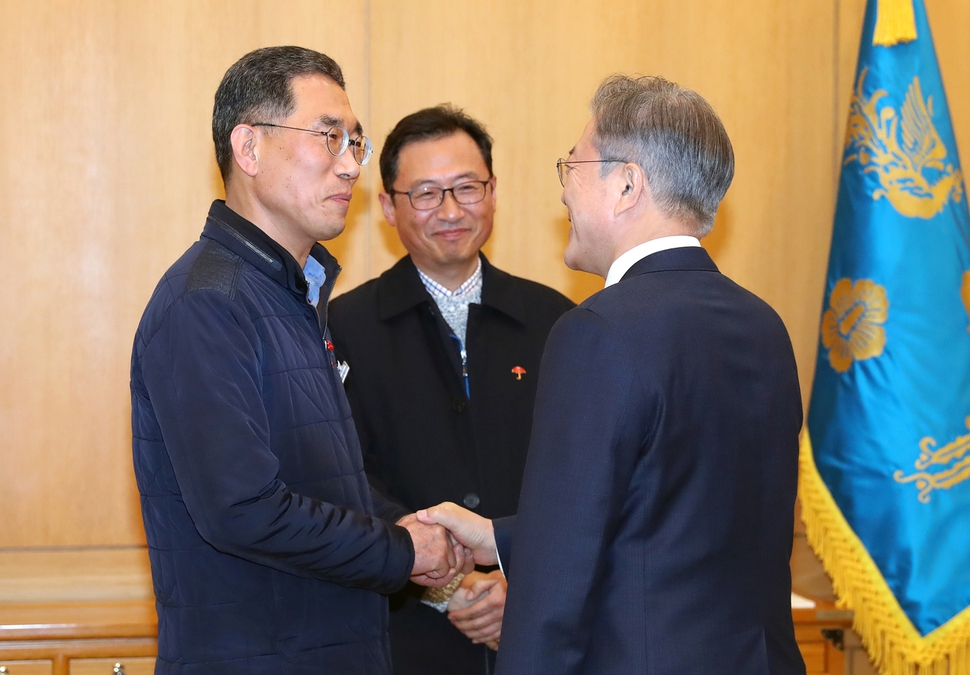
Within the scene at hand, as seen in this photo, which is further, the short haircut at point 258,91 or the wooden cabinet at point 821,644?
the wooden cabinet at point 821,644

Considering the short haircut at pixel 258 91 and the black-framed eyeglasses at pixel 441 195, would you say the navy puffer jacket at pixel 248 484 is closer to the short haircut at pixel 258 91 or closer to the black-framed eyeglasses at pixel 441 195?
the short haircut at pixel 258 91

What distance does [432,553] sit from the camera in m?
2.06

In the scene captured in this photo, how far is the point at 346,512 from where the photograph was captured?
176 cm

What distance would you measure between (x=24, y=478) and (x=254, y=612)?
1.90m

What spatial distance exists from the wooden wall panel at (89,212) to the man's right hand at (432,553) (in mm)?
1581

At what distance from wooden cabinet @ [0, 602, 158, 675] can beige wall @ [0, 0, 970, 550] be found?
42 centimetres

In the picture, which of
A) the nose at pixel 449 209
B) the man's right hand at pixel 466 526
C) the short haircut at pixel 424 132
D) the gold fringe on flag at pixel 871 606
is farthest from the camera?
the gold fringe on flag at pixel 871 606

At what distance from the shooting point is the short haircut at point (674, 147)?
1.59 metres

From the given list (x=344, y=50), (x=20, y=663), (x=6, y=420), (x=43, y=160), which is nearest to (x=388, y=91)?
(x=344, y=50)

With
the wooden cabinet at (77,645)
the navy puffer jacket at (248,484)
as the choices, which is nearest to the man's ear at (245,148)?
the navy puffer jacket at (248,484)

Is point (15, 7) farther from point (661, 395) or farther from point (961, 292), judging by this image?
point (961, 292)

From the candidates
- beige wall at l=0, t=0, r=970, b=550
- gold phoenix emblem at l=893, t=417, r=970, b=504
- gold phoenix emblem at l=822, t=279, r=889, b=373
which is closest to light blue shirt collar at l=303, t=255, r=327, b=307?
beige wall at l=0, t=0, r=970, b=550

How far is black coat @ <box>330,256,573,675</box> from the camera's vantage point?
8.23 ft

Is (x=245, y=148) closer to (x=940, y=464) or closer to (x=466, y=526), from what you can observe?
(x=466, y=526)
